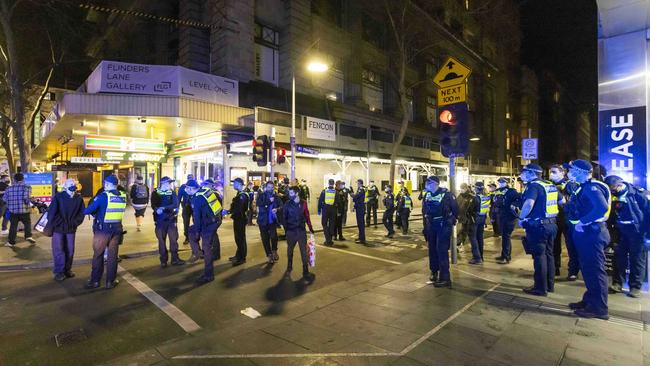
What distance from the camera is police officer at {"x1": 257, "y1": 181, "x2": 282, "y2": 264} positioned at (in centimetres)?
889

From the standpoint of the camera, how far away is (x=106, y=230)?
6.65 meters

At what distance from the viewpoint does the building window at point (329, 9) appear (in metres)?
23.9

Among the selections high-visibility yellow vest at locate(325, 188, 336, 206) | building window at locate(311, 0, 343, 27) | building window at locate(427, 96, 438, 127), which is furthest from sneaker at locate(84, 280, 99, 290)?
building window at locate(427, 96, 438, 127)

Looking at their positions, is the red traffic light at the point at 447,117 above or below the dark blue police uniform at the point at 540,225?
above

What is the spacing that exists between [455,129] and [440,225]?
107 inches

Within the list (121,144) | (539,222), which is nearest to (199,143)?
(121,144)

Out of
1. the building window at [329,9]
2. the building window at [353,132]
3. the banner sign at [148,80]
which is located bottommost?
the building window at [353,132]

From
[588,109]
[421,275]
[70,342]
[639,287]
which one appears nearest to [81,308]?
[70,342]

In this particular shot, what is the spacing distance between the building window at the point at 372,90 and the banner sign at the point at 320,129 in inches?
266

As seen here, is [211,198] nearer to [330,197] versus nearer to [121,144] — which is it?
[330,197]

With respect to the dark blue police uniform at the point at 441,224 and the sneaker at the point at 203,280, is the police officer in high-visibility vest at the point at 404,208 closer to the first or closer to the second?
the dark blue police uniform at the point at 441,224

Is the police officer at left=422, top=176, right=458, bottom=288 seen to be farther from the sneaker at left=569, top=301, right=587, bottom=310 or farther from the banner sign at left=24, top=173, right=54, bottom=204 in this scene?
the banner sign at left=24, top=173, right=54, bottom=204

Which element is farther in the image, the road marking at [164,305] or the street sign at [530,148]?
the street sign at [530,148]

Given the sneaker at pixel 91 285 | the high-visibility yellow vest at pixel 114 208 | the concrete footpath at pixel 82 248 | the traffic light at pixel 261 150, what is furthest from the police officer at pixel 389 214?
the sneaker at pixel 91 285
